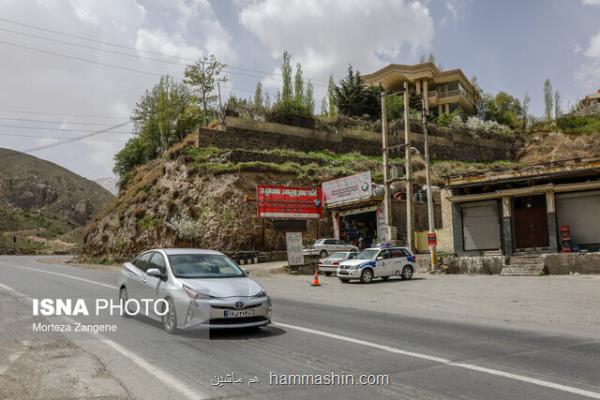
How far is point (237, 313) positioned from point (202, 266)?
5.53 ft

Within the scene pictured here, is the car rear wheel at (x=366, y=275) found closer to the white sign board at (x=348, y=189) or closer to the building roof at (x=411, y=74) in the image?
the white sign board at (x=348, y=189)

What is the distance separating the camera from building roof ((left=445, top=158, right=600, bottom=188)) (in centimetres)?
2445

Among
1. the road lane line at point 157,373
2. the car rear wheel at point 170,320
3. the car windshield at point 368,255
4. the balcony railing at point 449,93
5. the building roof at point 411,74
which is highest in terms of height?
the building roof at point 411,74

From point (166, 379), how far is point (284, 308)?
7133mm

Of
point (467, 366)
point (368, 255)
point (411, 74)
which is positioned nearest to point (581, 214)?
point (368, 255)

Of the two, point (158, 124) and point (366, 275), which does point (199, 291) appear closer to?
point (366, 275)

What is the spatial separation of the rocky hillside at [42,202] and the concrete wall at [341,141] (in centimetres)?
5587

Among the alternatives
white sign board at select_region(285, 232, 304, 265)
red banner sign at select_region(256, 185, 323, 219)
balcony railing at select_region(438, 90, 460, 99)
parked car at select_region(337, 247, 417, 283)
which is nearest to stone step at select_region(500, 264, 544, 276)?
parked car at select_region(337, 247, 417, 283)

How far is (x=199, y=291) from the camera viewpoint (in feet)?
26.9

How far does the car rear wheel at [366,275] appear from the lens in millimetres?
22531

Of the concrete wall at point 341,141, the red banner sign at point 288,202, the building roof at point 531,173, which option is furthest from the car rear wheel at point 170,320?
the concrete wall at point 341,141

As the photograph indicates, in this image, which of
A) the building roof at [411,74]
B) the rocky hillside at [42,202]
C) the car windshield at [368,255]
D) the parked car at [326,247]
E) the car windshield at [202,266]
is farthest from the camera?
the rocky hillside at [42,202]

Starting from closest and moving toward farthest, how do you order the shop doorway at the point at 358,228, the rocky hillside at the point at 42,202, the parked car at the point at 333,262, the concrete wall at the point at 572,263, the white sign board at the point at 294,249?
the concrete wall at the point at 572,263 → the parked car at the point at 333,262 → the white sign board at the point at 294,249 → the shop doorway at the point at 358,228 → the rocky hillside at the point at 42,202

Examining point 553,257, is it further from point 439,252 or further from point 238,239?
point 238,239
